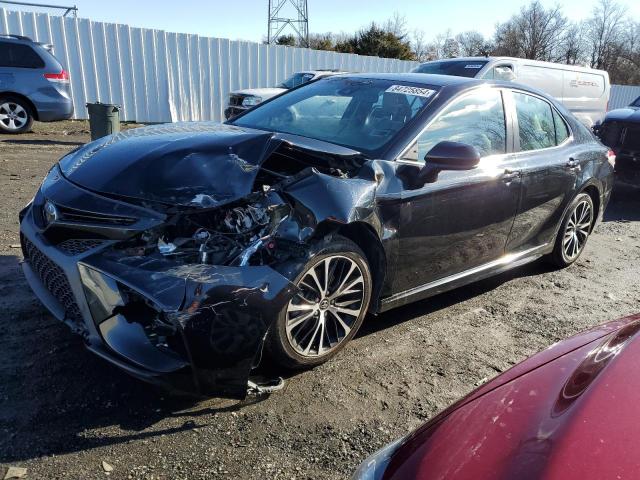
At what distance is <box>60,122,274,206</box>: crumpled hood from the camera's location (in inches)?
113

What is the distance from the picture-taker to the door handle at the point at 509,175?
4027 mm

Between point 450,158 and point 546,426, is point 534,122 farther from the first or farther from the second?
point 546,426

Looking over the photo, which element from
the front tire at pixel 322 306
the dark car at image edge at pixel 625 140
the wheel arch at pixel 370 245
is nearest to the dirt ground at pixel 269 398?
the front tire at pixel 322 306

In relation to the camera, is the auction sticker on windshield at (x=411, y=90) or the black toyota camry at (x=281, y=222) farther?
the auction sticker on windshield at (x=411, y=90)

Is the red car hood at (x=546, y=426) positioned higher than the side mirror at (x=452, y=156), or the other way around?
the side mirror at (x=452, y=156)

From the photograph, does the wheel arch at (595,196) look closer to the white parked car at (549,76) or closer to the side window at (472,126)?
the side window at (472,126)

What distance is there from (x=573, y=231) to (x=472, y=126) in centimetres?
203

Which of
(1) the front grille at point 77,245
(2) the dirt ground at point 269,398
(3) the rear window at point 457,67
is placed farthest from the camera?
(3) the rear window at point 457,67

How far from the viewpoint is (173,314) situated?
2.40 meters

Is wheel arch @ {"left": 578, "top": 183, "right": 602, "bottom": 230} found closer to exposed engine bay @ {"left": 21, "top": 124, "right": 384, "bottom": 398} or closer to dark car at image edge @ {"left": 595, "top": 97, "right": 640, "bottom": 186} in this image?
exposed engine bay @ {"left": 21, "top": 124, "right": 384, "bottom": 398}

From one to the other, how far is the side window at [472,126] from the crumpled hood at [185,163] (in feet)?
1.98

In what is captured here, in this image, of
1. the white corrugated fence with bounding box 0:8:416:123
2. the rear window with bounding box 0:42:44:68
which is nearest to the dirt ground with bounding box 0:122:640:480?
the rear window with bounding box 0:42:44:68

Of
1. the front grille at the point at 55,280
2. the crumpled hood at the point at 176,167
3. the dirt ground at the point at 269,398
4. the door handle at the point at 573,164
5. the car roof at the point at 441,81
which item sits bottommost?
the dirt ground at the point at 269,398

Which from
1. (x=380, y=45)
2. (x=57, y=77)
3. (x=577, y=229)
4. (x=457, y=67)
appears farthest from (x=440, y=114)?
(x=380, y=45)
